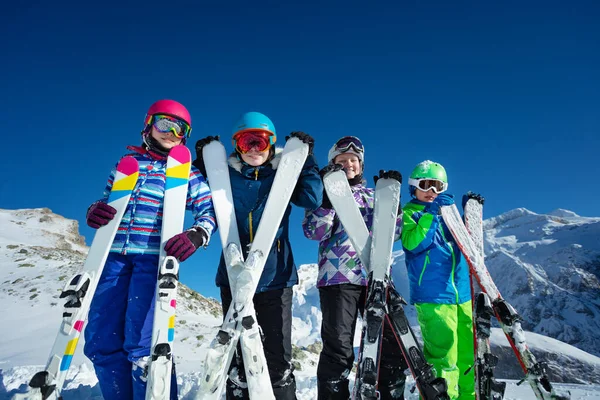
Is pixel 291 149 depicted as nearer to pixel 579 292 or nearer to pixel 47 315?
pixel 47 315

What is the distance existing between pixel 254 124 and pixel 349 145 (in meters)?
1.20

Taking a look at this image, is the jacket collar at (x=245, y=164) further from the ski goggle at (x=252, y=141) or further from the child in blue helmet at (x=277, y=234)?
the ski goggle at (x=252, y=141)

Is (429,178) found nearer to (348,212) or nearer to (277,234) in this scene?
(348,212)

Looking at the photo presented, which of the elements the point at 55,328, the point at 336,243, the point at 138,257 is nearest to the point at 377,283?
the point at 336,243

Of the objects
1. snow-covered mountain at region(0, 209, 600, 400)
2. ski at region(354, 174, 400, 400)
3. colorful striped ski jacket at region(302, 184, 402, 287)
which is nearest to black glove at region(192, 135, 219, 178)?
colorful striped ski jacket at region(302, 184, 402, 287)

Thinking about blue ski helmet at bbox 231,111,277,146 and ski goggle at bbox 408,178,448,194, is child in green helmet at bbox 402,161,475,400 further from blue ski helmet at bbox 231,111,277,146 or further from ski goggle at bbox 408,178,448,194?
blue ski helmet at bbox 231,111,277,146

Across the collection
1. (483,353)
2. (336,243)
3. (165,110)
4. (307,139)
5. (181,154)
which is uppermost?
(165,110)

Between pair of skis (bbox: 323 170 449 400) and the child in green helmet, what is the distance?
Result: 50cm

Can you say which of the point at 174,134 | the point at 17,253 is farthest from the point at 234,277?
the point at 17,253

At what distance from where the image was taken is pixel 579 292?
6994 centimetres

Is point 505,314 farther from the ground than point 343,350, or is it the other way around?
point 505,314

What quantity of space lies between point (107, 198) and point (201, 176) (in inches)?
33.6

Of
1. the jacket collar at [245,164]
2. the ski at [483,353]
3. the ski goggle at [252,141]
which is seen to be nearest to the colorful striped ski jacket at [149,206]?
the jacket collar at [245,164]

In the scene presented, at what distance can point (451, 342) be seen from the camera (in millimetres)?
3338
